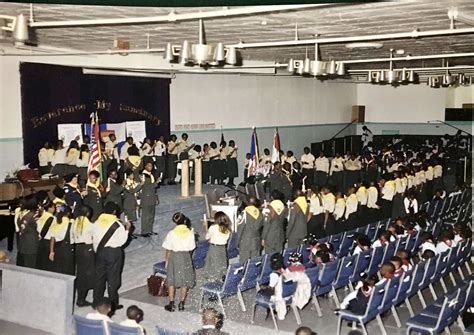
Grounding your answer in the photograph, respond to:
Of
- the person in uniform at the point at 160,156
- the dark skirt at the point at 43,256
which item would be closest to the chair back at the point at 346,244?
the dark skirt at the point at 43,256

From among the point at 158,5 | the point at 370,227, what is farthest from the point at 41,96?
the point at 158,5

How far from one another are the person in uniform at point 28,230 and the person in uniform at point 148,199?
3445 mm

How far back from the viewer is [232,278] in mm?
8195

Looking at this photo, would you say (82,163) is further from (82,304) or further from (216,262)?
(216,262)

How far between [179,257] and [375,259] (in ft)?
11.0

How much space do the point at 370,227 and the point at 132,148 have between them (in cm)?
655

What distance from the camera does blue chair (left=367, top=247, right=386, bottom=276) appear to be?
959 centimetres

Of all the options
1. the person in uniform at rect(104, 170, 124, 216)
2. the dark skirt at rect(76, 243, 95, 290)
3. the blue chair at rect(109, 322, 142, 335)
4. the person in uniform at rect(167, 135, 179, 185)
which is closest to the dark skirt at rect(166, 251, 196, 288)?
the dark skirt at rect(76, 243, 95, 290)

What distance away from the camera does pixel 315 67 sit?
10.6 meters

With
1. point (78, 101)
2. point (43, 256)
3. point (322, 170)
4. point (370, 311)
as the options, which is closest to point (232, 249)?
point (43, 256)

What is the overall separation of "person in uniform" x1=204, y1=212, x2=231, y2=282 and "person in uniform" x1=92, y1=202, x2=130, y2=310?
1.42 metres

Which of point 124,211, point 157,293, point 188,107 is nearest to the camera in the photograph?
point 157,293

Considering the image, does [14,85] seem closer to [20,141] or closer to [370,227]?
[20,141]

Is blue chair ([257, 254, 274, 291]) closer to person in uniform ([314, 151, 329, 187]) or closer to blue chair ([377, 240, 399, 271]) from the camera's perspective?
blue chair ([377, 240, 399, 271])
